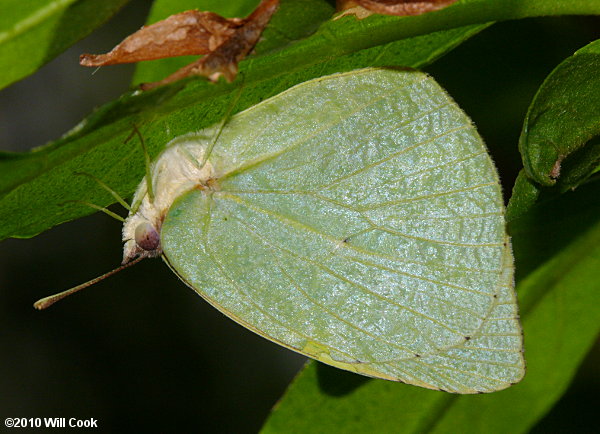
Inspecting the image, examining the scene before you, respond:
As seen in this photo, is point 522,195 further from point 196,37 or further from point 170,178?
point 170,178

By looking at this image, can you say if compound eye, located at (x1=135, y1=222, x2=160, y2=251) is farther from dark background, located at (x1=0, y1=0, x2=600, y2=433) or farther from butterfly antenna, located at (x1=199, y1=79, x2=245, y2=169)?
dark background, located at (x1=0, y1=0, x2=600, y2=433)

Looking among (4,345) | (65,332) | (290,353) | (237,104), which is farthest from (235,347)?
(237,104)

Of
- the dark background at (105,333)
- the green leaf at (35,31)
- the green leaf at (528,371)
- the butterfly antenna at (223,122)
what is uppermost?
the green leaf at (35,31)

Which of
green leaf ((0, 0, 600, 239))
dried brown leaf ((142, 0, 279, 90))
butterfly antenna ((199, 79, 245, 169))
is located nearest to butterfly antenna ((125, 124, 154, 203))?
green leaf ((0, 0, 600, 239))

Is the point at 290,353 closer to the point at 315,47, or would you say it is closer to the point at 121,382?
the point at 121,382

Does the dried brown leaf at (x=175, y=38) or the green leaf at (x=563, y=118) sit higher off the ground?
the dried brown leaf at (x=175, y=38)

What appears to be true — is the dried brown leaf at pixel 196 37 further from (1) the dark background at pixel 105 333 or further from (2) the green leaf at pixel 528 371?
(1) the dark background at pixel 105 333

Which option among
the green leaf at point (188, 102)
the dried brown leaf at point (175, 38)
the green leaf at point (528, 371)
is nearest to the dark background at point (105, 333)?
the green leaf at point (528, 371)
